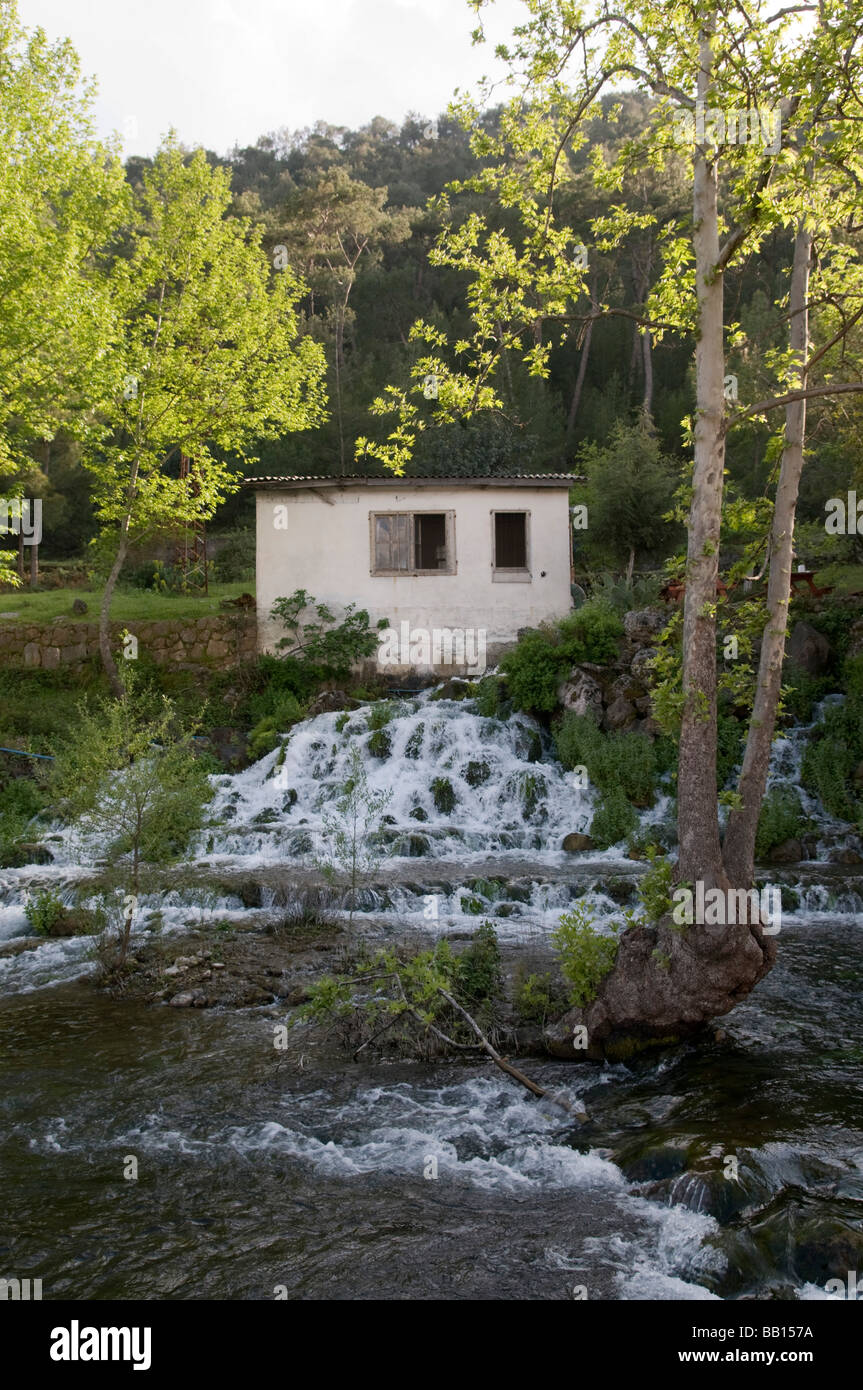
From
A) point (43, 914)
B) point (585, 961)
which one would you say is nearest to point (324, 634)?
point (43, 914)

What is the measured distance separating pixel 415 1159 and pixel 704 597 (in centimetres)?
458

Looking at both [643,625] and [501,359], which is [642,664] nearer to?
[643,625]

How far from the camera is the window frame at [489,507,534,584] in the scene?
21391 millimetres

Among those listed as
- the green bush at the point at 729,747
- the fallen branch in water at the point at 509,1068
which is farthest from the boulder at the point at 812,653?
the fallen branch in water at the point at 509,1068

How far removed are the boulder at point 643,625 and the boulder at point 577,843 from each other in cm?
470

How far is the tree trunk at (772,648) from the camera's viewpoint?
7.74 m

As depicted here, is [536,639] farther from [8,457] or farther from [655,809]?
[8,457]

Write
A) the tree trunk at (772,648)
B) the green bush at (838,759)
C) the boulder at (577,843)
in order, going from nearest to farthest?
the tree trunk at (772,648)
the boulder at (577,843)
the green bush at (838,759)

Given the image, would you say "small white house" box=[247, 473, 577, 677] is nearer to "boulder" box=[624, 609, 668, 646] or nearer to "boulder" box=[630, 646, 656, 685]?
"boulder" box=[624, 609, 668, 646]

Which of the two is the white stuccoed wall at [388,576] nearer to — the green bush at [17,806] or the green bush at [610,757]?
the green bush at [610,757]

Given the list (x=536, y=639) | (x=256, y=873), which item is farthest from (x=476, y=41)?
(x=536, y=639)

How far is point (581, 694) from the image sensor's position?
682 inches

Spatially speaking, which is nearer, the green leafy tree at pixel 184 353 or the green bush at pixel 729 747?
the green bush at pixel 729 747

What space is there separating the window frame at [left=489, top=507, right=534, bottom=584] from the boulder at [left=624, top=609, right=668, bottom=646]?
144 inches
